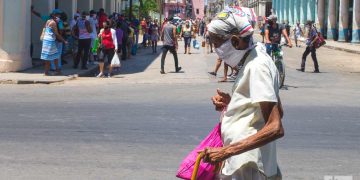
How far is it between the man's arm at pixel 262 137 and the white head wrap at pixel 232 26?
48cm

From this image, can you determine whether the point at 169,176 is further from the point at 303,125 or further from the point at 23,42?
the point at 23,42

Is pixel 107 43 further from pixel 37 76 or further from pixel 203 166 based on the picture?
pixel 203 166

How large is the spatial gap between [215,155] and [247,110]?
33 cm

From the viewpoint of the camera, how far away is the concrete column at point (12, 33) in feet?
64.5

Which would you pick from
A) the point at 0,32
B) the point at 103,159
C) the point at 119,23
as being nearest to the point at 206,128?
the point at 103,159

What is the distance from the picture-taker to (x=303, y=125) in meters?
10.9

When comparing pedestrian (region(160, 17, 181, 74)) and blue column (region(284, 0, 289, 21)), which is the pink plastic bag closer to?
pedestrian (region(160, 17, 181, 74))

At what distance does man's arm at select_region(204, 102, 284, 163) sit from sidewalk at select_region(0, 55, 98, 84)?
14.7 m

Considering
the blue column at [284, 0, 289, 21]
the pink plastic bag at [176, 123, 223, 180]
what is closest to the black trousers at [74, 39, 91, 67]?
the pink plastic bag at [176, 123, 223, 180]

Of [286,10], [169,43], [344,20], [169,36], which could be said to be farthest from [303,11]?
[169,43]

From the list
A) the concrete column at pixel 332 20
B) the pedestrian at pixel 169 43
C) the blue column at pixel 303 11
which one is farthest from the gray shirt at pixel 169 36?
the blue column at pixel 303 11

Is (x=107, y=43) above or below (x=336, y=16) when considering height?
below

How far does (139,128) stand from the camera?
1032 cm

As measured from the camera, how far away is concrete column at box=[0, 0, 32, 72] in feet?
64.5
